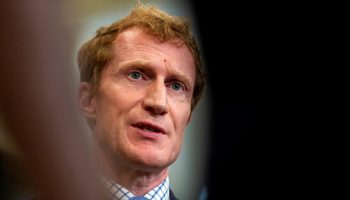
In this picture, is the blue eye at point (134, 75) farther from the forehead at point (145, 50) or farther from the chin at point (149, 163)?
the chin at point (149, 163)

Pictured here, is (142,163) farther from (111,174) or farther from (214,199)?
(214,199)

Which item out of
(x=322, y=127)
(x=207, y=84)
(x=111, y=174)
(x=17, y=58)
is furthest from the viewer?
(x=322, y=127)

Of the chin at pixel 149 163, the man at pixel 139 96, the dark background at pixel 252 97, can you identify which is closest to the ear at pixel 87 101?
the man at pixel 139 96

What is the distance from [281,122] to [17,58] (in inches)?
27.6

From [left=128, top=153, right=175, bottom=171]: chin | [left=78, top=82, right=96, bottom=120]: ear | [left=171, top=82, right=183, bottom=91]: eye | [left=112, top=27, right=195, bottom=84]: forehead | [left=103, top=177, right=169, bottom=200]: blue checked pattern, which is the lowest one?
[left=103, top=177, right=169, bottom=200]: blue checked pattern

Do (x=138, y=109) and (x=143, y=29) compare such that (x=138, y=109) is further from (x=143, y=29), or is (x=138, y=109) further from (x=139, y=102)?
(x=143, y=29)

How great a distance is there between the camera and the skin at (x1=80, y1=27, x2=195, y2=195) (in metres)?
0.78

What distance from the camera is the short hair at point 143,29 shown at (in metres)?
0.76

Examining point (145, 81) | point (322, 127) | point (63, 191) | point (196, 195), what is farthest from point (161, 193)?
point (63, 191)

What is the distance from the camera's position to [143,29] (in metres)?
0.81

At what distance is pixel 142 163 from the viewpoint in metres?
0.78

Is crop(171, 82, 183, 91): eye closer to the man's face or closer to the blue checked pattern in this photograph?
the man's face

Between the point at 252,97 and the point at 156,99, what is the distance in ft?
0.70

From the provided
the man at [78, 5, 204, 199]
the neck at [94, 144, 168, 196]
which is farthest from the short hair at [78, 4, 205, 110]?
the neck at [94, 144, 168, 196]
